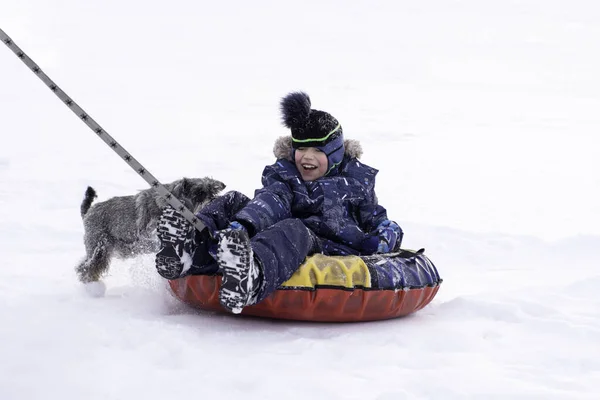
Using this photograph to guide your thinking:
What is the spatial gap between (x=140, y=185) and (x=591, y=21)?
13.6 meters

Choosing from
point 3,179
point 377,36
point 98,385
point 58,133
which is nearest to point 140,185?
point 3,179

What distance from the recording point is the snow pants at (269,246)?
133 inches

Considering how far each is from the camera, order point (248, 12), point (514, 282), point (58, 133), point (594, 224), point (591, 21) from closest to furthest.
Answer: point (514, 282), point (594, 224), point (58, 133), point (591, 21), point (248, 12)

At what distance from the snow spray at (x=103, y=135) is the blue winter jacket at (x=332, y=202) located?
0.63 m

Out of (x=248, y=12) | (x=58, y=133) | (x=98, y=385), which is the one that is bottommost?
(x=58, y=133)

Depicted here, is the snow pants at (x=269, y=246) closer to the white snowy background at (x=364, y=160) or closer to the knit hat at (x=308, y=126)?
the white snowy background at (x=364, y=160)

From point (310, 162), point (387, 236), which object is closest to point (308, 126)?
point (310, 162)

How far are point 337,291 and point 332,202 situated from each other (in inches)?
25.8

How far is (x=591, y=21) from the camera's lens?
18.3 m

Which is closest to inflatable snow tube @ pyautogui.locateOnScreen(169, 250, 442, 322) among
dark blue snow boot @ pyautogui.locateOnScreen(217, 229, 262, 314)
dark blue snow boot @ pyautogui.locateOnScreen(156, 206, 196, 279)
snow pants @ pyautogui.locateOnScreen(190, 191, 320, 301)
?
snow pants @ pyautogui.locateOnScreen(190, 191, 320, 301)

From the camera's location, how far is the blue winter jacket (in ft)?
13.5

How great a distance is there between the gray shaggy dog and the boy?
14.6 inches

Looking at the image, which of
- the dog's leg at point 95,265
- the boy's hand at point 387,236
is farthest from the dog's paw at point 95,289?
the boy's hand at point 387,236

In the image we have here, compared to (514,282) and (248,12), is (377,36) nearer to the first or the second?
(248,12)
